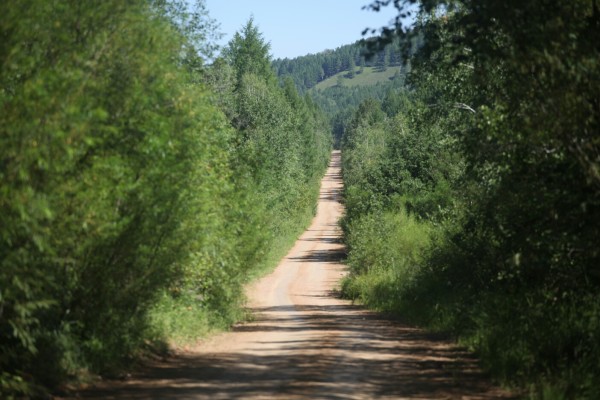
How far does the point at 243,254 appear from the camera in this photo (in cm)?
2884

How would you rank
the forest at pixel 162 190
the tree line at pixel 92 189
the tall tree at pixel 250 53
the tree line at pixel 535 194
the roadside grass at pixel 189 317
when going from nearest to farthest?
1. the tree line at pixel 92 189
2. the forest at pixel 162 190
3. the tree line at pixel 535 194
4. the roadside grass at pixel 189 317
5. the tall tree at pixel 250 53

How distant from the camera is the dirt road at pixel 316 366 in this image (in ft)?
43.7

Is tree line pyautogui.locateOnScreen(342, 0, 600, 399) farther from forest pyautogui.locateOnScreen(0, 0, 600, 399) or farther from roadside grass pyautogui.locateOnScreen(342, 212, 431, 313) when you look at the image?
roadside grass pyautogui.locateOnScreen(342, 212, 431, 313)

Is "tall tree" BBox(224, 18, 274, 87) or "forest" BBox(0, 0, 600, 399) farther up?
"tall tree" BBox(224, 18, 274, 87)

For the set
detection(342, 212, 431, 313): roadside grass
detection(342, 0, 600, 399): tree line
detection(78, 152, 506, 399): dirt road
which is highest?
detection(342, 0, 600, 399): tree line

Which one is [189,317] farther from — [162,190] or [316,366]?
[162,190]

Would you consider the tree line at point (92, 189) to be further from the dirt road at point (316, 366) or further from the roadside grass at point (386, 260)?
the roadside grass at point (386, 260)

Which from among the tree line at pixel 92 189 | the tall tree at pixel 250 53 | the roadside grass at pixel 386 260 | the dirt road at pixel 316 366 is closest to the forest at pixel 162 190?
the tree line at pixel 92 189

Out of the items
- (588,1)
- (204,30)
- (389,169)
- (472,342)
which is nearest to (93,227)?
(588,1)

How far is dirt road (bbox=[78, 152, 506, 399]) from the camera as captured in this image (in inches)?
524

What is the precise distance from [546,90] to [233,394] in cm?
618

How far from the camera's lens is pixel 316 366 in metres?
16.3

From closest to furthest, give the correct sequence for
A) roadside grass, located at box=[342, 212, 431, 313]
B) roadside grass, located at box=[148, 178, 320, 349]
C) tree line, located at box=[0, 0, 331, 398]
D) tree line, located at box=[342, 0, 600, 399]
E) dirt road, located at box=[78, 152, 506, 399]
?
tree line, located at box=[0, 0, 331, 398] → tree line, located at box=[342, 0, 600, 399] → dirt road, located at box=[78, 152, 506, 399] → roadside grass, located at box=[148, 178, 320, 349] → roadside grass, located at box=[342, 212, 431, 313]

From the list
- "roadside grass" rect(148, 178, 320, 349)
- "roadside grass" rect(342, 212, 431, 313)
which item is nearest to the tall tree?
"roadside grass" rect(342, 212, 431, 313)
